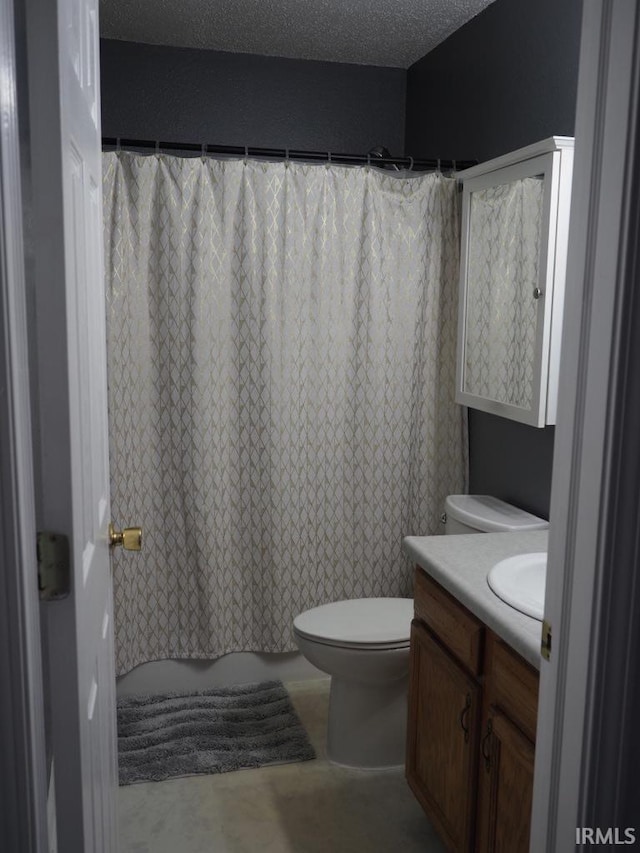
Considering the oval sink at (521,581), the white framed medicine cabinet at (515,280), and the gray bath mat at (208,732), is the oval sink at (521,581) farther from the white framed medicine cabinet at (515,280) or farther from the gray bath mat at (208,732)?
the gray bath mat at (208,732)

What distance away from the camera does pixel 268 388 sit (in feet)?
9.44

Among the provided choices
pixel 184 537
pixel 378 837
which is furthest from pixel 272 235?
pixel 378 837

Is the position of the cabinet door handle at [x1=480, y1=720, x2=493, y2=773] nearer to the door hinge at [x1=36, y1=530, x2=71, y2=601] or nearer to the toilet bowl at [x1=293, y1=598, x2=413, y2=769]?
the toilet bowl at [x1=293, y1=598, x2=413, y2=769]

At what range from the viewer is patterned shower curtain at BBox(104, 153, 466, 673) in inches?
108

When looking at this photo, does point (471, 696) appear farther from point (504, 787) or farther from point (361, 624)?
point (361, 624)

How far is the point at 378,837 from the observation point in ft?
7.15

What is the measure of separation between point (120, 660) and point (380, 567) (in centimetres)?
101

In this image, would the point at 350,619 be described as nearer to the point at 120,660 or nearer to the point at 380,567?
the point at 380,567

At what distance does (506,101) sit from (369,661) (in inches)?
73.4

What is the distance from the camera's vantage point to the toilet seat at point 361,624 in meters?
2.37

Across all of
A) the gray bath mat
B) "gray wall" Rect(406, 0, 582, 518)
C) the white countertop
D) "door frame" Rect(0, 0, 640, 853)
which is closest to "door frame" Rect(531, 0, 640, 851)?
"door frame" Rect(0, 0, 640, 853)

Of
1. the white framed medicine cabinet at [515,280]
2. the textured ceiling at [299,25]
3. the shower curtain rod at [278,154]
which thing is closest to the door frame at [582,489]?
the white framed medicine cabinet at [515,280]

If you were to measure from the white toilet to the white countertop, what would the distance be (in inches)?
9.7

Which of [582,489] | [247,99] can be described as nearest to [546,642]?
[582,489]
